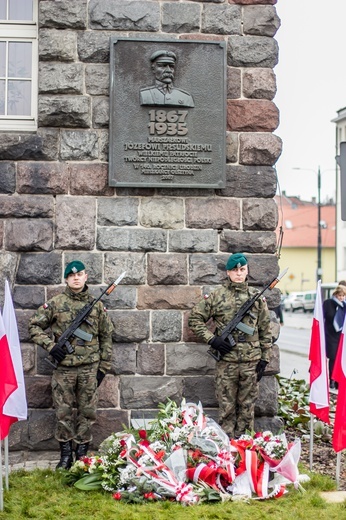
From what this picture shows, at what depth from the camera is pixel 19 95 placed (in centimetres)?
871

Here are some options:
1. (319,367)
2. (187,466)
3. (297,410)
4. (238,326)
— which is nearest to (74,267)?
(238,326)

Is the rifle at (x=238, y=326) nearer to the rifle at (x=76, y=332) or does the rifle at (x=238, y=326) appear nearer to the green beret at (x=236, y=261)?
the green beret at (x=236, y=261)

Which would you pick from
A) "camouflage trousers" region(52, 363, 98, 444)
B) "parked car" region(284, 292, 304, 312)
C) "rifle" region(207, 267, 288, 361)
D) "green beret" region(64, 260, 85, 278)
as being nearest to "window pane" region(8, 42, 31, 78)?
"green beret" region(64, 260, 85, 278)

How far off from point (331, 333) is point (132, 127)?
6.21m

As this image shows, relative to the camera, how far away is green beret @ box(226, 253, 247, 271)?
7.93 m

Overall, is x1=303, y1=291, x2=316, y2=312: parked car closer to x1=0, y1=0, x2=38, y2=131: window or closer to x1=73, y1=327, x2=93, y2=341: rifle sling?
x1=0, y1=0, x2=38, y2=131: window

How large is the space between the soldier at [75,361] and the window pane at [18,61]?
2.28 metres

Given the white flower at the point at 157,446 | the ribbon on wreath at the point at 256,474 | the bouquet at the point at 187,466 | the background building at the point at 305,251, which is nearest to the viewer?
the bouquet at the point at 187,466

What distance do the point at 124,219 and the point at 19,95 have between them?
1755 mm

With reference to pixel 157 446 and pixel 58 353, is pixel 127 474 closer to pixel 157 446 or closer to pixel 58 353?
pixel 157 446

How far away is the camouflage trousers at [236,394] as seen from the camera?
7953 millimetres

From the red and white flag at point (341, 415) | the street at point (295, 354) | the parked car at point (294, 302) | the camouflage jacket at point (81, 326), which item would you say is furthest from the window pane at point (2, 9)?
the parked car at point (294, 302)

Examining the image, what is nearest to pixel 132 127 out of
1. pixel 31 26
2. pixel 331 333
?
pixel 31 26

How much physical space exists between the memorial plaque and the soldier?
49.8 inches
